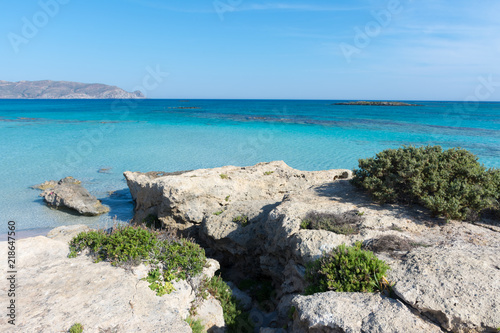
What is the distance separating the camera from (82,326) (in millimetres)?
5613

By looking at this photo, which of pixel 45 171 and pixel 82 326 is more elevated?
pixel 82 326

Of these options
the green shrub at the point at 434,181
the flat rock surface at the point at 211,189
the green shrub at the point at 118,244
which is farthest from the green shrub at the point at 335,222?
the green shrub at the point at 118,244

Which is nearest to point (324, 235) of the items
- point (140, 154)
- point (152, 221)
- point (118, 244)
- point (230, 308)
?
point (230, 308)

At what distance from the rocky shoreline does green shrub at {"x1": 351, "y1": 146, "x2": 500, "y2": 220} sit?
0.42m

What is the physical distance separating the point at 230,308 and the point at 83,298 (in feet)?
12.2

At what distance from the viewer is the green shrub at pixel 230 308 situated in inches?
313

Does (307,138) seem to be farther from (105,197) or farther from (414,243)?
(414,243)

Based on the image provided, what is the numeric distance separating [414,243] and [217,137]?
113 ft

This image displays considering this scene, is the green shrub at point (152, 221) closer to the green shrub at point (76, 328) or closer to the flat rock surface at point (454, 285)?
the green shrub at point (76, 328)

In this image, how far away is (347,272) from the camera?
596 cm

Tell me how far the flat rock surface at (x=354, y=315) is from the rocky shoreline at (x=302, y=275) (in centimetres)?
2

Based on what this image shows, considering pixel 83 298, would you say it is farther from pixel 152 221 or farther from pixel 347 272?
pixel 152 221

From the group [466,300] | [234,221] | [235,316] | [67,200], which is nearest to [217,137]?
[67,200]

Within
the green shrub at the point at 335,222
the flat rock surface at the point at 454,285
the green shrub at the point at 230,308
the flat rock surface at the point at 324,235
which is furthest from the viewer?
the green shrub at the point at 230,308
